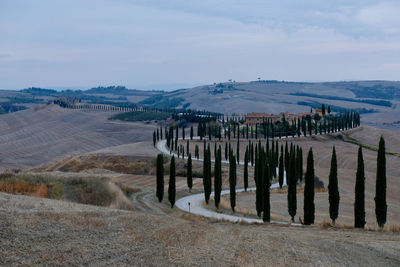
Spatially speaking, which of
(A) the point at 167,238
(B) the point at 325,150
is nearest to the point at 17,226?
(A) the point at 167,238

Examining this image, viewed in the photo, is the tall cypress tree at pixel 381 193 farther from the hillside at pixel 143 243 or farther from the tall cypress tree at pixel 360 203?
the hillside at pixel 143 243

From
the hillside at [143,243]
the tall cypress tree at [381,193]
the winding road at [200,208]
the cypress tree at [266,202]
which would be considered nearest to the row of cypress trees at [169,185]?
the winding road at [200,208]

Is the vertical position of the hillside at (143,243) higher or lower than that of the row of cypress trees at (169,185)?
higher

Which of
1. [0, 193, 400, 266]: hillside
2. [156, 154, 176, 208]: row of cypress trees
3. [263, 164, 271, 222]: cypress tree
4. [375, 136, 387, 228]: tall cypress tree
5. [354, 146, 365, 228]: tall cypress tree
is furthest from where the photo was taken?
[156, 154, 176, 208]: row of cypress trees

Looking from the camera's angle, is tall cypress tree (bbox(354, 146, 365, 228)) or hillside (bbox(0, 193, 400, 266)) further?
A: tall cypress tree (bbox(354, 146, 365, 228))

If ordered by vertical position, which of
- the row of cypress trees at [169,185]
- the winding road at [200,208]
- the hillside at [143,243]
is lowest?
the winding road at [200,208]

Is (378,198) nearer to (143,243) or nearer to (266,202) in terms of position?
(266,202)

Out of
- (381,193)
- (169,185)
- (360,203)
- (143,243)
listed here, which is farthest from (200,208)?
(143,243)

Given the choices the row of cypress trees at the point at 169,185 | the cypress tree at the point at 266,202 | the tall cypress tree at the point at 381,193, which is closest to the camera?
the tall cypress tree at the point at 381,193

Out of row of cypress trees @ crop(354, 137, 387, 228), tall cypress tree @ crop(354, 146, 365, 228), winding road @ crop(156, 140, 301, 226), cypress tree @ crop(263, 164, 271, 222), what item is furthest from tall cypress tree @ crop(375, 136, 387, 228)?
cypress tree @ crop(263, 164, 271, 222)

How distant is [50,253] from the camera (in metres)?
19.3

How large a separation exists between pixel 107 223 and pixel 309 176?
910 inches

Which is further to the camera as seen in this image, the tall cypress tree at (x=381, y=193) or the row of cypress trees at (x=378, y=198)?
the tall cypress tree at (x=381, y=193)

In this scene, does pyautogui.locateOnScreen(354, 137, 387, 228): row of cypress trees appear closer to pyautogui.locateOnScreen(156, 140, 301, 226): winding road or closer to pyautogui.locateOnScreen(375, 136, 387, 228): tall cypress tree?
pyautogui.locateOnScreen(375, 136, 387, 228): tall cypress tree
